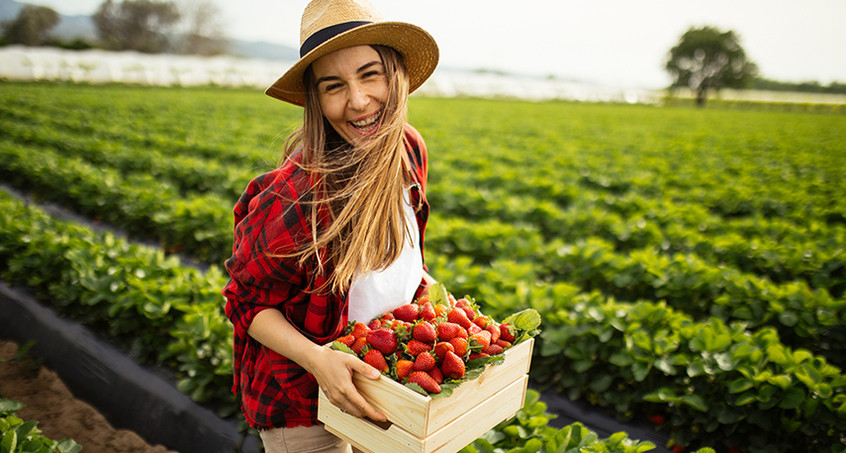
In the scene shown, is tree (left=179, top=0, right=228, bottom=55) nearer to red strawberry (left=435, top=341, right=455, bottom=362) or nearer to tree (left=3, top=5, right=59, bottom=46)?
tree (left=3, top=5, right=59, bottom=46)

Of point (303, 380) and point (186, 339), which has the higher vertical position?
point (303, 380)

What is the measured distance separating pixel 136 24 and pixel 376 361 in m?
83.2

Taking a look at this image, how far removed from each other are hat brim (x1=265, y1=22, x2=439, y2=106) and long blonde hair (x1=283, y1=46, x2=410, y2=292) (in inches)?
1.6

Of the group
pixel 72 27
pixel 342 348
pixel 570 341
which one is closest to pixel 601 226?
pixel 570 341

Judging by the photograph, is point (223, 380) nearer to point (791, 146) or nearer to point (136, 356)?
point (136, 356)

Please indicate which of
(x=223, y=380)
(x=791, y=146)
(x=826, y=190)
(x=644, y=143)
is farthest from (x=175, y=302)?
(x=791, y=146)

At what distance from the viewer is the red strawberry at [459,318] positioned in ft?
4.78

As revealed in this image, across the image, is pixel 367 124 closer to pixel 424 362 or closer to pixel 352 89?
pixel 352 89

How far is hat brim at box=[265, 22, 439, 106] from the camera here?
1323 mm

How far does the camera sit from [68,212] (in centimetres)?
666

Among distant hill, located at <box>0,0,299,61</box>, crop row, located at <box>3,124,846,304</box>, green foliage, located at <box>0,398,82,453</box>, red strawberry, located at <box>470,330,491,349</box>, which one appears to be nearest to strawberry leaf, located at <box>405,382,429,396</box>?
red strawberry, located at <box>470,330,491,349</box>

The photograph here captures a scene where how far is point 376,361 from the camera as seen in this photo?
1321 mm

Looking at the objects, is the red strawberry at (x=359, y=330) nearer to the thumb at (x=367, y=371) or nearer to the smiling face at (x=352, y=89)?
the thumb at (x=367, y=371)

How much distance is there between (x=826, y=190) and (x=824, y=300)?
20.4ft
